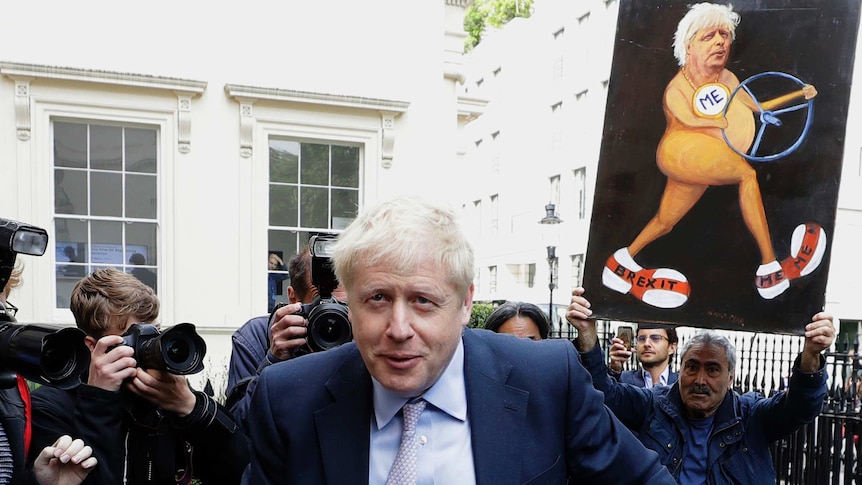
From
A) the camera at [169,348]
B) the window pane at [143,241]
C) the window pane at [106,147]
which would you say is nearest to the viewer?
the camera at [169,348]

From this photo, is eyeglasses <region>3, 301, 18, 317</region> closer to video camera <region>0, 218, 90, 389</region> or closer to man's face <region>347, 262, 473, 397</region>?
video camera <region>0, 218, 90, 389</region>

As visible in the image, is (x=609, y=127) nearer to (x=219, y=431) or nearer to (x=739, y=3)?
(x=739, y=3)

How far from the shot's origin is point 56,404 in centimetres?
244

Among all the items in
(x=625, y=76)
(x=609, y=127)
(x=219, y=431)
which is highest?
(x=625, y=76)

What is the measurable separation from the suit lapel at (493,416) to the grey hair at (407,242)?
0.21 meters

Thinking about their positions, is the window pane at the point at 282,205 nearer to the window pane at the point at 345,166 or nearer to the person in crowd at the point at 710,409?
the window pane at the point at 345,166

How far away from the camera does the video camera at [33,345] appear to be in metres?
1.84

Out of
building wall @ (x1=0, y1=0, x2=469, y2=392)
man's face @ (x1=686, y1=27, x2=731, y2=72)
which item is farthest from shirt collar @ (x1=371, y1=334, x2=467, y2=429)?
building wall @ (x1=0, y1=0, x2=469, y2=392)

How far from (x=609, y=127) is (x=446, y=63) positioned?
604 centimetres

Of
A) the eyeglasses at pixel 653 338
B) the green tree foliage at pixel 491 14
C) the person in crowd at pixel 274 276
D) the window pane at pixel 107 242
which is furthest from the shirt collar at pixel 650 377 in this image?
the green tree foliage at pixel 491 14

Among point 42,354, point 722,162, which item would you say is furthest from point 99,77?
point 42,354

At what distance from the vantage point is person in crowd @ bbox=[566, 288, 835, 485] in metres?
3.22

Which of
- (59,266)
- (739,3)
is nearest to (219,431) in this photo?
(739,3)

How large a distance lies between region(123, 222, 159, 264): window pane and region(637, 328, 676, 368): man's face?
516 centimetres
